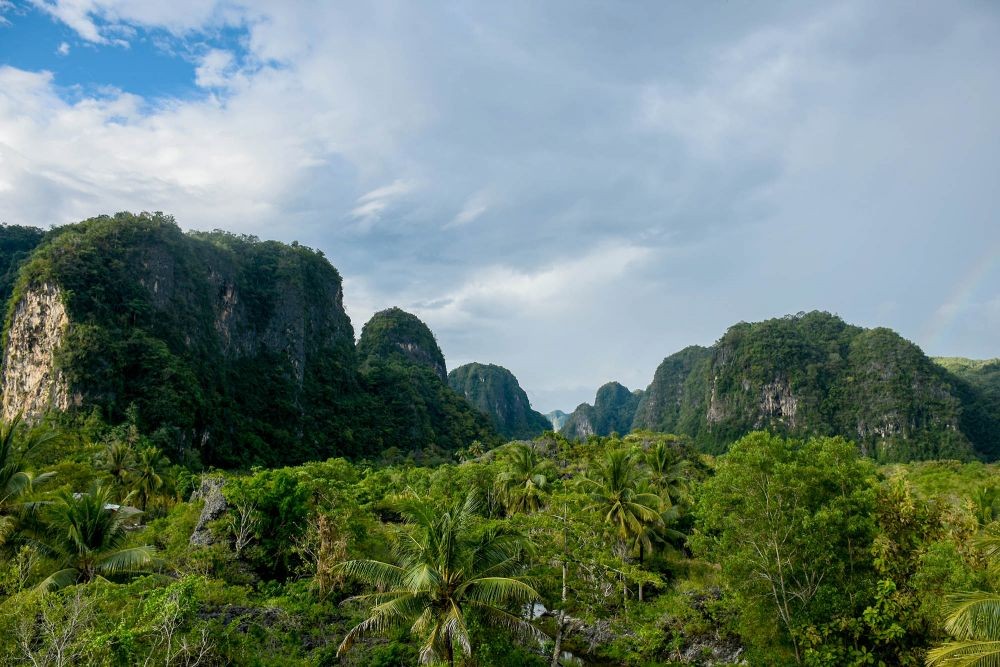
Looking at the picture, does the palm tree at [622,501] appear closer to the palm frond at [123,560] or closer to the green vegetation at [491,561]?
the green vegetation at [491,561]

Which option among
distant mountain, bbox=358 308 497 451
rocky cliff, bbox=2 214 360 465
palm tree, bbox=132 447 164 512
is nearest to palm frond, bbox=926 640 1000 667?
palm tree, bbox=132 447 164 512

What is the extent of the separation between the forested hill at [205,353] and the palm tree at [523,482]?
39.0 meters

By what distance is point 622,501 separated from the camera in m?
32.3

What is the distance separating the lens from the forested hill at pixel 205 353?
206 feet

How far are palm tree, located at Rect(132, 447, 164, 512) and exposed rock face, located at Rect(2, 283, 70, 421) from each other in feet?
87.1

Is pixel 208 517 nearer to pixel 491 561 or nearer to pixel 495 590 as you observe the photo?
pixel 491 561

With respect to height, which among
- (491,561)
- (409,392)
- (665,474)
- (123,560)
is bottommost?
(123,560)

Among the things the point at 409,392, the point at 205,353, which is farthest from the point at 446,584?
the point at 409,392

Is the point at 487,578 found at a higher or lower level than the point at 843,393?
lower

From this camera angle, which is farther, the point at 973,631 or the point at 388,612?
the point at 388,612

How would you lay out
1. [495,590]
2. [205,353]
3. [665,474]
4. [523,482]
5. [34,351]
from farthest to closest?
[205,353] → [34,351] → [665,474] → [523,482] → [495,590]

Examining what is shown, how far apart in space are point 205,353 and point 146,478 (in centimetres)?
5038

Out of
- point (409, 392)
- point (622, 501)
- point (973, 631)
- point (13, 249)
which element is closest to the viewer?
point (973, 631)

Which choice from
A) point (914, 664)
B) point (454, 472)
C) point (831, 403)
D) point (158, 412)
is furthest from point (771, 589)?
point (831, 403)
